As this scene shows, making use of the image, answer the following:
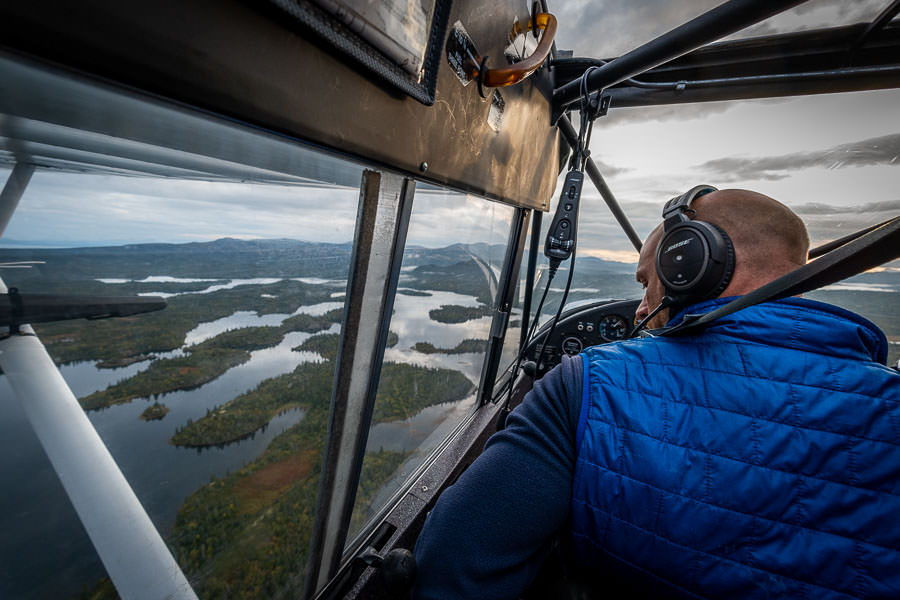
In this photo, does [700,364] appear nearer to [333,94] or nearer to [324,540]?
[333,94]

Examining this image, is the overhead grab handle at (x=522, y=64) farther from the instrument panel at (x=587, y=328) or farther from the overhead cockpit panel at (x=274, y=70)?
the instrument panel at (x=587, y=328)

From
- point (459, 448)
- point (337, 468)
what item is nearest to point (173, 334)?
point (337, 468)

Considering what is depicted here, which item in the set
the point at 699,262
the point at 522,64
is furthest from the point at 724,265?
the point at 522,64

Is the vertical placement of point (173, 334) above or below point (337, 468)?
above

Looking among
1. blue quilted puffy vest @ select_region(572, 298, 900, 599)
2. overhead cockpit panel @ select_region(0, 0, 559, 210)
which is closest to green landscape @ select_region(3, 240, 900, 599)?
overhead cockpit panel @ select_region(0, 0, 559, 210)

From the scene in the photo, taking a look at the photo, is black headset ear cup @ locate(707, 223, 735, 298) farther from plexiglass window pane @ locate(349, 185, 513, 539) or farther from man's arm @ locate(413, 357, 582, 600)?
plexiglass window pane @ locate(349, 185, 513, 539)
